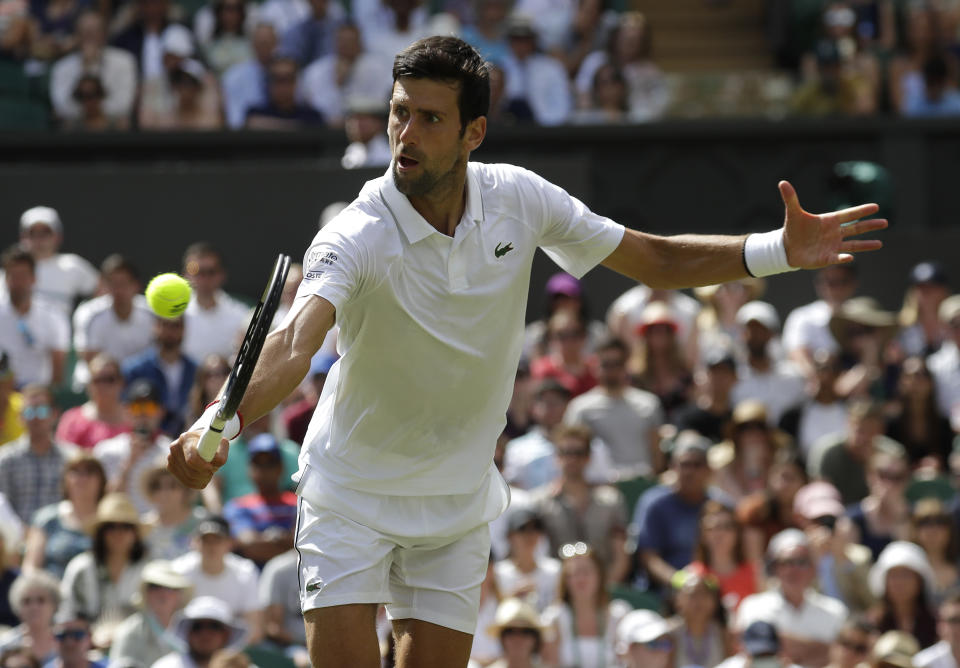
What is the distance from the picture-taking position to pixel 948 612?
8.74 meters

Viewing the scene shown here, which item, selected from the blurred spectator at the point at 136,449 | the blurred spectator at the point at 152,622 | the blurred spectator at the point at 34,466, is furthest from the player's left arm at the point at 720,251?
A: the blurred spectator at the point at 34,466

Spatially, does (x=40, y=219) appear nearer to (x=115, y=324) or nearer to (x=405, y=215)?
(x=115, y=324)

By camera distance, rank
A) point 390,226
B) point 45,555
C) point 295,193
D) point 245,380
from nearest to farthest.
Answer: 1. point 245,380
2. point 390,226
3. point 45,555
4. point 295,193

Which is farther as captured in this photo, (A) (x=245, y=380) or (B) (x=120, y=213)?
(B) (x=120, y=213)

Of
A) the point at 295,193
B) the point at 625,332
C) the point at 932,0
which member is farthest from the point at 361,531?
the point at 932,0

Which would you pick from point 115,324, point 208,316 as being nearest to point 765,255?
point 208,316

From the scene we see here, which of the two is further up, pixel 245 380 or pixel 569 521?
pixel 245 380

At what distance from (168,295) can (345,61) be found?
369 inches

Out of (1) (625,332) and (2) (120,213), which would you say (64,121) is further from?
(1) (625,332)

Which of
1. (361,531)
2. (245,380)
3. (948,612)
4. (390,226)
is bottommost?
(948,612)

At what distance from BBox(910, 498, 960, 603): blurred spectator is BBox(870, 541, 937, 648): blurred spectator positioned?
26cm

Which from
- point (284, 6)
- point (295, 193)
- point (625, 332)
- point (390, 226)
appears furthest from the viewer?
point (284, 6)

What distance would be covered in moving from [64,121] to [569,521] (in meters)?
6.40

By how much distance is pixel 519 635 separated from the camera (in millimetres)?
8500
